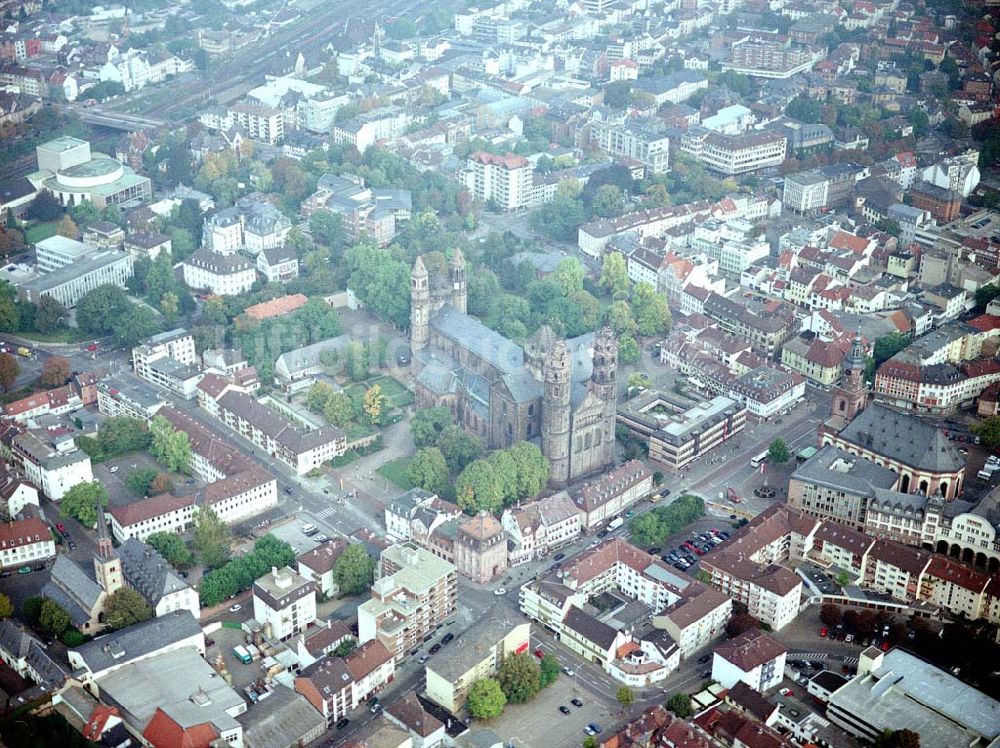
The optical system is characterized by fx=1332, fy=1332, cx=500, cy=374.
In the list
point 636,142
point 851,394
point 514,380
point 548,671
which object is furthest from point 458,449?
point 636,142

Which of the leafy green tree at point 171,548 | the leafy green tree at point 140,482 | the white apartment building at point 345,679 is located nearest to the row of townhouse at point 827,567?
the white apartment building at point 345,679

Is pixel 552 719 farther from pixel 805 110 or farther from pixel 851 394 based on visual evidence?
pixel 805 110

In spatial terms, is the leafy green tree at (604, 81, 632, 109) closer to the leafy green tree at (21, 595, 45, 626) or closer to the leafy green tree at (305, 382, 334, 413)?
the leafy green tree at (305, 382, 334, 413)

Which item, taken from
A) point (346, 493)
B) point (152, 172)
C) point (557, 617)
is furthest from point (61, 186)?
point (557, 617)

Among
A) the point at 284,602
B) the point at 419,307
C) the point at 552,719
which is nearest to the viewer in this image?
the point at 552,719

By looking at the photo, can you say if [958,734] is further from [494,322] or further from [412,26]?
[412,26]

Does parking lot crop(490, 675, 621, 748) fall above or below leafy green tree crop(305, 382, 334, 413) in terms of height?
below

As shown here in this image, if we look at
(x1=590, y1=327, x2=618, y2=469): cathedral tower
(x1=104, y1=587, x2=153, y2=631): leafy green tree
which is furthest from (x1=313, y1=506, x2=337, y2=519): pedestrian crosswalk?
(x1=590, y1=327, x2=618, y2=469): cathedral tower
